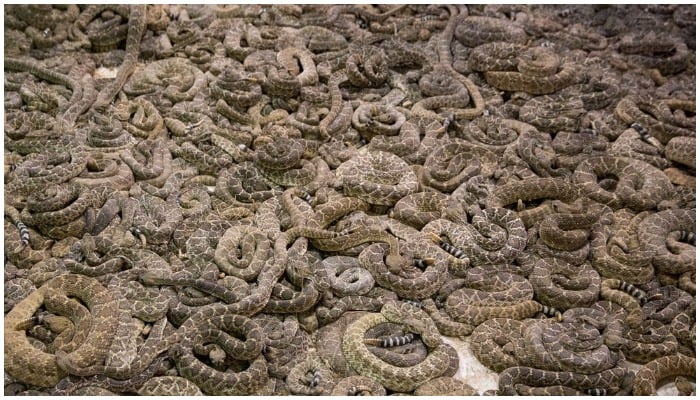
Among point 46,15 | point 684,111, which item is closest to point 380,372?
point 684,111

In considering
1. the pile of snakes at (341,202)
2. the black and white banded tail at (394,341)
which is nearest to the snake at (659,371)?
the pile of snakes at (341,202)

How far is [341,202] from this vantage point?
32.1ft

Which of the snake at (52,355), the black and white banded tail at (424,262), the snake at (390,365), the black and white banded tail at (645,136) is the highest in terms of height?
the black and white banded tail at (645,136)

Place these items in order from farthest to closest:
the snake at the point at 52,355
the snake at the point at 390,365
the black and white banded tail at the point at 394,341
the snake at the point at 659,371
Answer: the black and white banded tail at the point at 394,341
the snake at the point at 659,371
the snake at the point at 390,365
the snake at the point at 52,355

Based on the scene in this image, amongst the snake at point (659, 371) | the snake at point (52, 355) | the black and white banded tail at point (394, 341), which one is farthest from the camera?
the black and white banded tail at point (394, 341)

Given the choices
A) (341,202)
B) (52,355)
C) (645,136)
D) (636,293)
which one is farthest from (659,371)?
(52,355)

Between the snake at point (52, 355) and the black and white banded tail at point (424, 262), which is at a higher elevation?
the black and white banded tail at point (424, 262)

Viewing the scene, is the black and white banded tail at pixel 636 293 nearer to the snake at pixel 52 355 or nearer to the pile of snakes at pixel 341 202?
the pile of snakes at pixel 341 202

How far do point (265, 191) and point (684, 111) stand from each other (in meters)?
7.54

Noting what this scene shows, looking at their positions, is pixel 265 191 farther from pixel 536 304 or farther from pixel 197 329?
pixel 536 304

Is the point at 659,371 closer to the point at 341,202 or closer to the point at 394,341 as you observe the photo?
the point at 394,341

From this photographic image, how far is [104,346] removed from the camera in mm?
7746

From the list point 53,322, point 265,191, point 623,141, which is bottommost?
point 53,322

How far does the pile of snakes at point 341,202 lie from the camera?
314 inches
